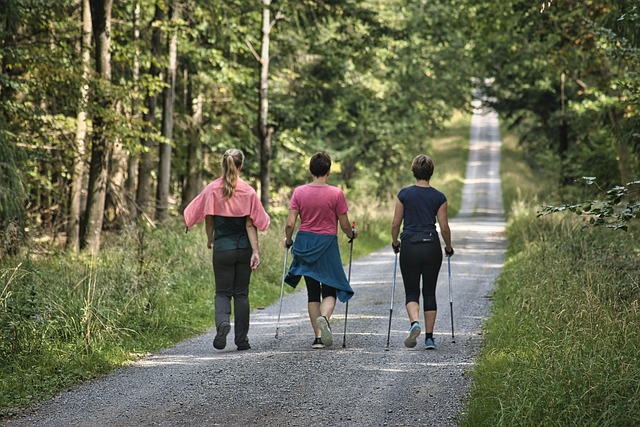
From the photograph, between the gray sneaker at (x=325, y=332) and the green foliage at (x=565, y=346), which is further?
the gray sneaker at (x=325, y=332)

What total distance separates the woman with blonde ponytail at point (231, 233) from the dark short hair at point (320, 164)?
0.71 m

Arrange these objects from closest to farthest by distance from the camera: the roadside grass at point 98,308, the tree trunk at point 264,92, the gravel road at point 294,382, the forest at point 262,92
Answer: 1. the gravel road at point 294,382
2. the roadside grass at point 98,308
3. the forest at point 262,92
4. the tree trunk at point 264,92

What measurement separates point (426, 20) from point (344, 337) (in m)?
25.7

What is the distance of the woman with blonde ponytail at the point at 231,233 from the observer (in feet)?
31.5

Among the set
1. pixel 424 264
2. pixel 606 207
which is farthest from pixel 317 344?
pixel 606 207

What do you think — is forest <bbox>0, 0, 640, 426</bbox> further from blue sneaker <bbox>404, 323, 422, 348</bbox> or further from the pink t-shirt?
the pink t-shirt

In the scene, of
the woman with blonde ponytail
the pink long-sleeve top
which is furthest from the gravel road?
the pink long-sleeve top

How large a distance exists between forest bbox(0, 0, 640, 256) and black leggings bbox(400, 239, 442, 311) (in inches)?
123

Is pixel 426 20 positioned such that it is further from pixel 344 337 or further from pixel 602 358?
pixel 602 358

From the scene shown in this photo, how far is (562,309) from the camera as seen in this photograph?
29.9ft

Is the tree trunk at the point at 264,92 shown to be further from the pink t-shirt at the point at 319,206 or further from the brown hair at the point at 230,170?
the brown hair at the point at 230,170

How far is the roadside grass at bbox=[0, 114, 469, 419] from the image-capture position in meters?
8.22

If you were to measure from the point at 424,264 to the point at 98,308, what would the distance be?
363cm

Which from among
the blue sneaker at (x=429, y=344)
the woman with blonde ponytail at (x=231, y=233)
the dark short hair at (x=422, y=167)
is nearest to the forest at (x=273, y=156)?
the blue sneaker at (x=429, y=344)
